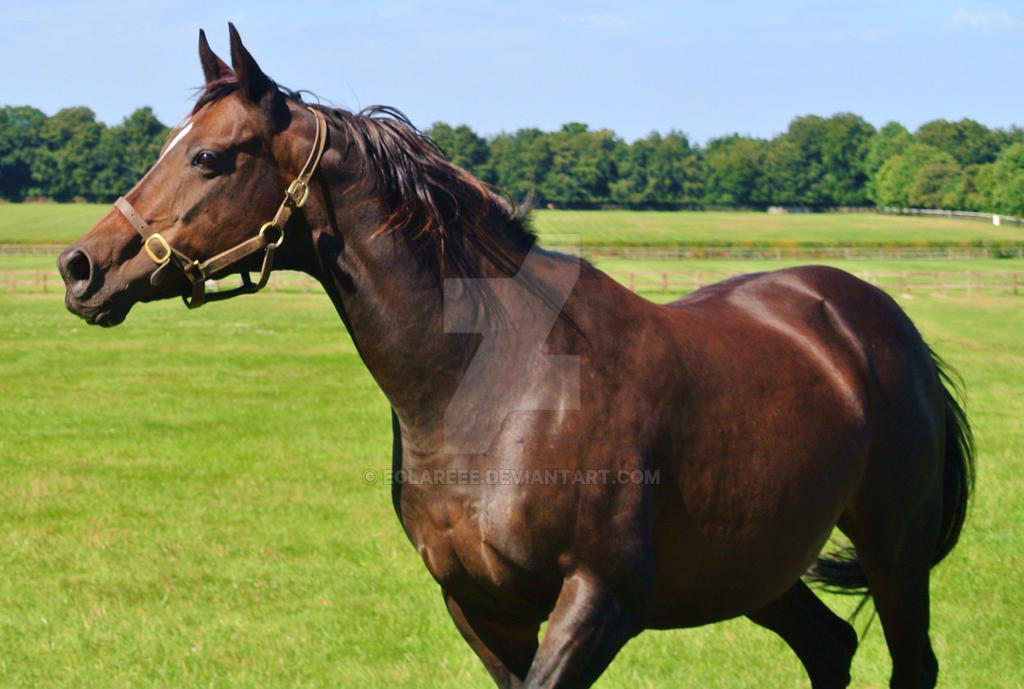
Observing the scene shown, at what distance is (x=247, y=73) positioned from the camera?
3.04m

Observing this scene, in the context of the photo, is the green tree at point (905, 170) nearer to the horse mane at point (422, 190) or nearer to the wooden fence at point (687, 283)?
the wooden fence at point (687, 283)

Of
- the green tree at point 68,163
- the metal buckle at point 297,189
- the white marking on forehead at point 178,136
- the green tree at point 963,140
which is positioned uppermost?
the green tree at point 963,140

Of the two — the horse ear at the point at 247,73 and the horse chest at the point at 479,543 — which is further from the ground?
the horse ear at the point at 247,73

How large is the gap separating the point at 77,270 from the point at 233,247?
0.43 m

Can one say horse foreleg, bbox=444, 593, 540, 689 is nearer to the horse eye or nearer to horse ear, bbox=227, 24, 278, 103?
the horse eye

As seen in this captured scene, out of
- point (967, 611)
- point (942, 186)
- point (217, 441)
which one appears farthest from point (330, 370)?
point (942, 186)

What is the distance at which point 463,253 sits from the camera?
3320mm

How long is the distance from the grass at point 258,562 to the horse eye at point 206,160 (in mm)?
2943

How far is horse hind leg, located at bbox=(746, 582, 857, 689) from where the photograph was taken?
174 inches

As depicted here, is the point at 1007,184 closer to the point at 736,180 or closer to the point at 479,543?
the point at 736,180

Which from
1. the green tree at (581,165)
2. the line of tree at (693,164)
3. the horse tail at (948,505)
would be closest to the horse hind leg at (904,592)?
the horse tail at (948,505)

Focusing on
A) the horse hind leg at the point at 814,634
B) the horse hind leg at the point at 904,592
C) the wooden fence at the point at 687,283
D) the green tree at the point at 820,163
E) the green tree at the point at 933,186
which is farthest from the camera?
the green tree at the point at 820,163

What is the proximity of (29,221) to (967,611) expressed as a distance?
3130 inches

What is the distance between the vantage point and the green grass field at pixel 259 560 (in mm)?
5312
